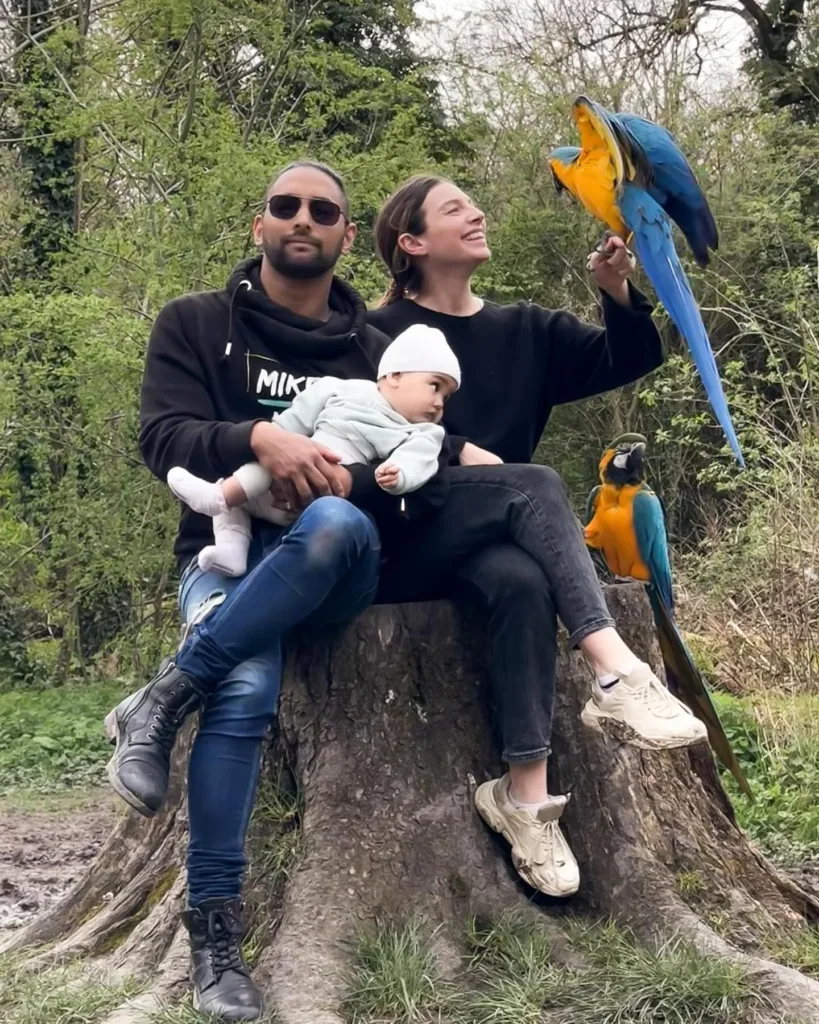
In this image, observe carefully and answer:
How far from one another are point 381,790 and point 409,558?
0.46 meters

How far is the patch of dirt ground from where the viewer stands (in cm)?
329

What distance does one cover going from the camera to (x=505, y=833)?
91.4 inches

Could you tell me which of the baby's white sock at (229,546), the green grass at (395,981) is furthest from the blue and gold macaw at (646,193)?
the green grass at (395,981)

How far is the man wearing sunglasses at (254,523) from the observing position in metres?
2.04

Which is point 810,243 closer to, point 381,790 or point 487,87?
point 487,87

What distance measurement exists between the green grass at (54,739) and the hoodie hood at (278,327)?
355 cm

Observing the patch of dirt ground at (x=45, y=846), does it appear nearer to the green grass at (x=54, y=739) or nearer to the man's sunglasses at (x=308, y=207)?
the green grass at (x=54, y=739)

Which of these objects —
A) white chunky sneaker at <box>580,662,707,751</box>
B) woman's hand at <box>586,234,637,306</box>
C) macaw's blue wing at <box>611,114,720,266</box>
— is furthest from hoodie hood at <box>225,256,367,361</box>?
white chunky sneaker at <box>580,662,707,751</box>

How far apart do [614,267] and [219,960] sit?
5.22 feet

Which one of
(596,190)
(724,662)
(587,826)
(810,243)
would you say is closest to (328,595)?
(587,826)

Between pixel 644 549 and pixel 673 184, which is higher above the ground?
pixel 673 184

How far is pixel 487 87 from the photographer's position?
398 inches

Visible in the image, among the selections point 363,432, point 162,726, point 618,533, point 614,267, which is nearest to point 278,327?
point 363,432

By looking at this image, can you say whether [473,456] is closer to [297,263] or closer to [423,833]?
[297,263]
